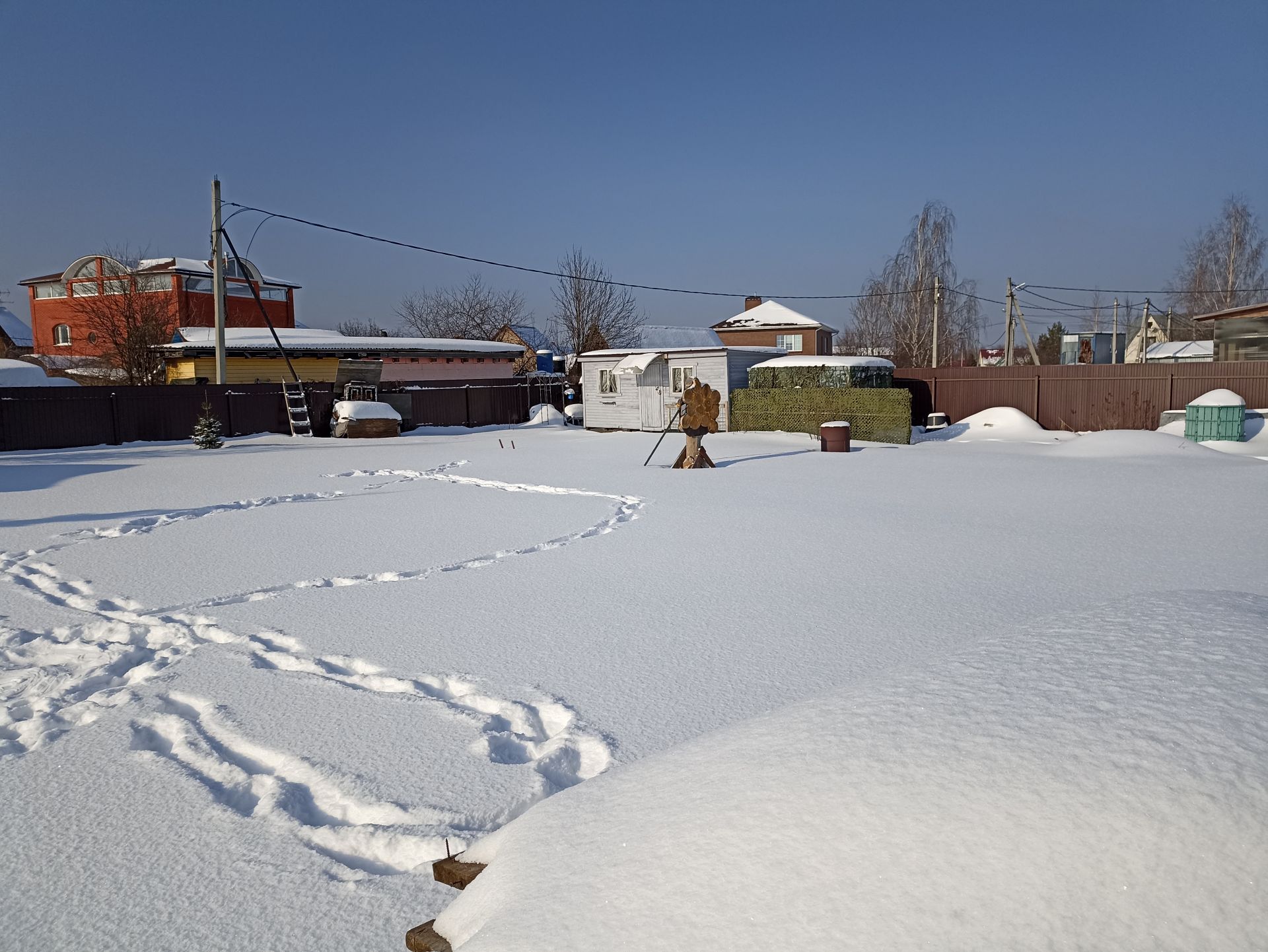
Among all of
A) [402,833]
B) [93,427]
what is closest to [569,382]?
[93,427]

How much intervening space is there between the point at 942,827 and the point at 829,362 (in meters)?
20.5

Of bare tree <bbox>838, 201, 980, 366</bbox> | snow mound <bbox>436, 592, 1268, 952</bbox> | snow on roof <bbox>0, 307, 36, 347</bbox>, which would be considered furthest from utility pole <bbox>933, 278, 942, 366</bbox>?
snow on roof <bbox>0, 307, 36, 347</bbox>

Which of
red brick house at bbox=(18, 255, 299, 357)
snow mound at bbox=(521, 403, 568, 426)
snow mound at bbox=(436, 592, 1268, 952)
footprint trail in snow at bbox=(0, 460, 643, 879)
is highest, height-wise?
red brick house at bbox=(18, 255, 299, 357)

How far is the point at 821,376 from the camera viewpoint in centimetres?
2145

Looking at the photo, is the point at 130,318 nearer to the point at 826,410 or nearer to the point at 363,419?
the point at 363,419

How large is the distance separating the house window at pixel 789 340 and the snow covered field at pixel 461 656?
142 ft

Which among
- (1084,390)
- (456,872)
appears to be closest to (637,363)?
(1084,390)

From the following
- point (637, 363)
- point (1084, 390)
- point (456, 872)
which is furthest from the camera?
point (637, 363)

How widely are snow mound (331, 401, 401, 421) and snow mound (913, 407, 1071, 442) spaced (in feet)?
49.5

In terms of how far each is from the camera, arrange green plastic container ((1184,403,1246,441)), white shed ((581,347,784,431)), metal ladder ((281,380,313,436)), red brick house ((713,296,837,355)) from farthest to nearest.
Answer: red brick house ((713,296,837,355)) < metal ladder ((281,380,313,436)) < white shed ((581,347,784,431)) < green plastic container ((1184,403,1246,441))

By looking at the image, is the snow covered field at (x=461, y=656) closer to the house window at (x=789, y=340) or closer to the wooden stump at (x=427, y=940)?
the wooden stump at (x=427, y=940)

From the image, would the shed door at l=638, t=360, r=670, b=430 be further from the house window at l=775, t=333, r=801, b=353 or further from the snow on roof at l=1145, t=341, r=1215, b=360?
the snow on roof at l=1145, t=341, r=1215, b=360

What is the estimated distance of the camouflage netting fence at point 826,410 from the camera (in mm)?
19719

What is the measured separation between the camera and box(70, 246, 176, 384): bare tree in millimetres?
29203
